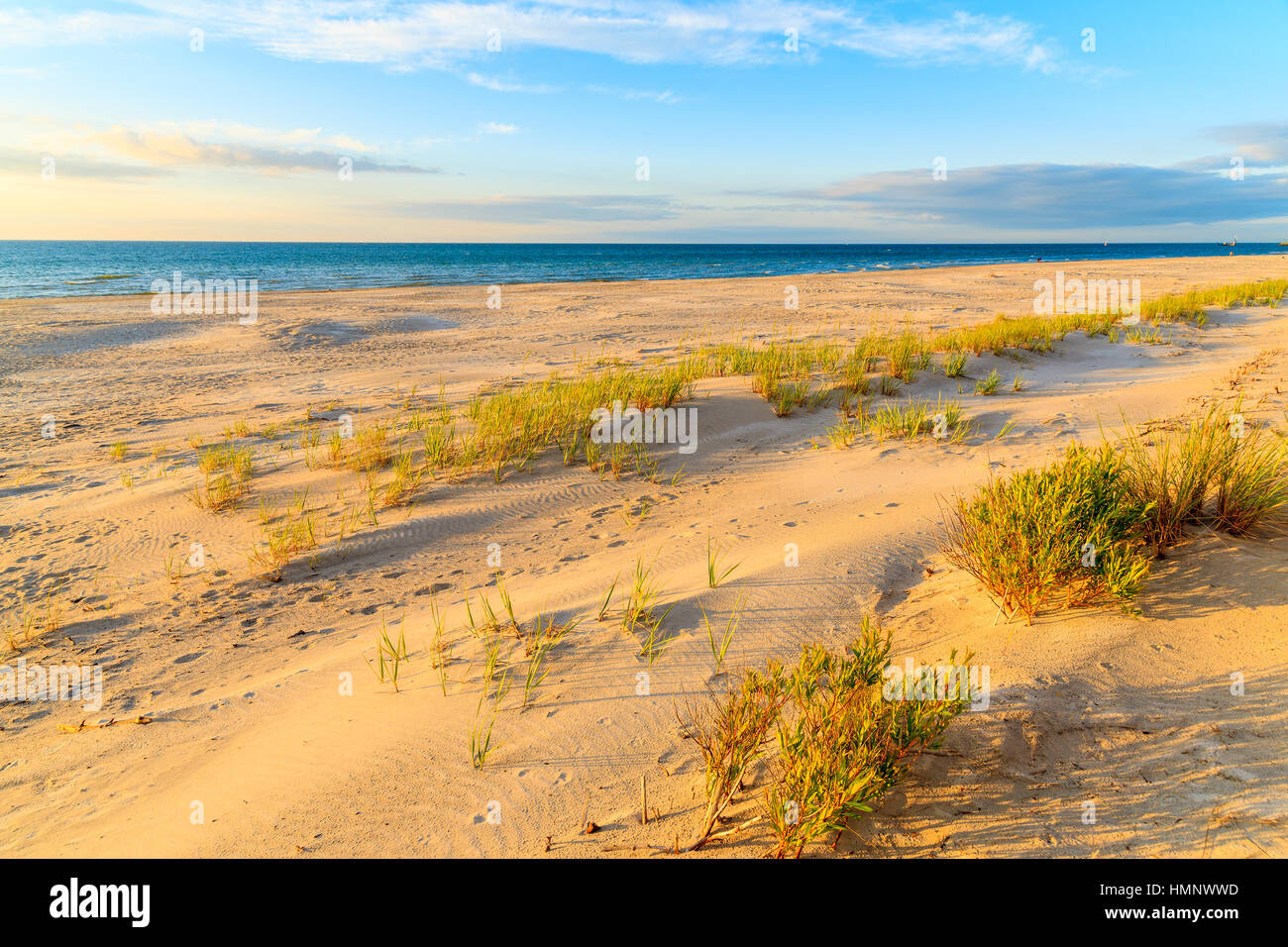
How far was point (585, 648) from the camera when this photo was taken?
11.3 ft

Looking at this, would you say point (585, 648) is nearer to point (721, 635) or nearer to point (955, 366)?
point (721, 635)

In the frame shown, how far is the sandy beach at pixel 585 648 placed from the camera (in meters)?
2.36

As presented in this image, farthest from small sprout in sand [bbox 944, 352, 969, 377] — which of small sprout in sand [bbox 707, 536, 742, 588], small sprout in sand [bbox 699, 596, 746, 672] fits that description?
small sprout in sand [bbox 699, 596, 746, 672]

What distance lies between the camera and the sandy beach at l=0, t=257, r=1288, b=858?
236 centimetres

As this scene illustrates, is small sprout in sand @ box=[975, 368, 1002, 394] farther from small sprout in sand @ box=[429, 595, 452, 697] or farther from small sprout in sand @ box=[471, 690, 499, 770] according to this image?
small sprout in sand @ box=[471, 690, 499, 770]

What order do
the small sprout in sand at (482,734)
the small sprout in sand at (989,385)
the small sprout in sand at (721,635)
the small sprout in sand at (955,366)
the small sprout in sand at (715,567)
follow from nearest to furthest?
the small sprout in sand at (482,734), the small sprout in sand at (721,635), the small sprout in sand at (715,567), the small sprout in sand at (989,385), the small sprout in sand at (955,366)

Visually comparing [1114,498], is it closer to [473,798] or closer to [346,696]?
[473,798]

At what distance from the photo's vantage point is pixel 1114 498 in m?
3.44

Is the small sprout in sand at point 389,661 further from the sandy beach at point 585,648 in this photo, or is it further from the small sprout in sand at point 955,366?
the small sprout in sand at point 955,366

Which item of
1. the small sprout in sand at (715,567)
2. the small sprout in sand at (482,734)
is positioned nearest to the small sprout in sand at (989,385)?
the small sprout in sand at (715,567)

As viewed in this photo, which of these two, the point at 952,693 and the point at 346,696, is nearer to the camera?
the point at 952,693

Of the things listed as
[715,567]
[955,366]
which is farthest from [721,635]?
[955,366]
